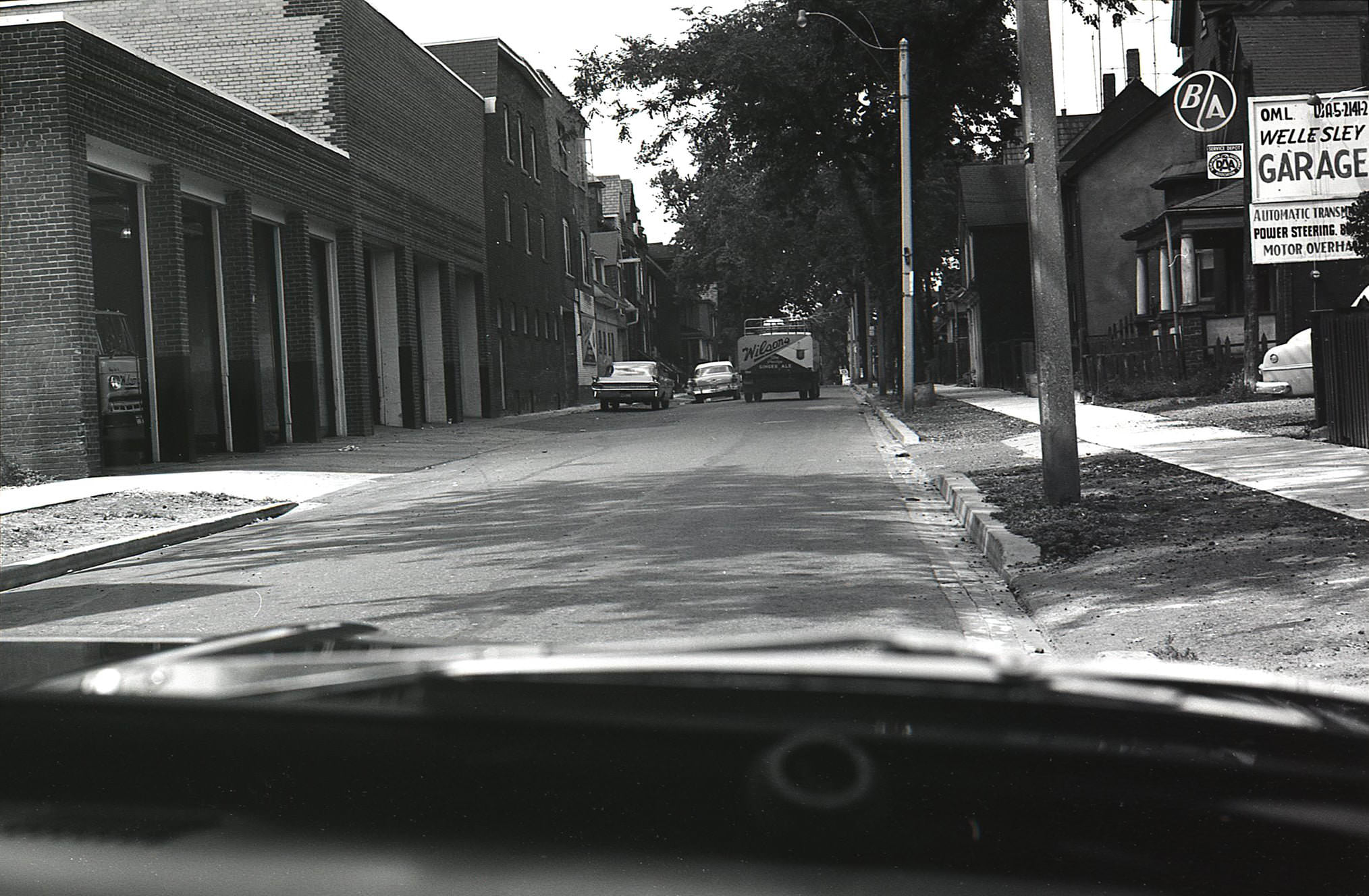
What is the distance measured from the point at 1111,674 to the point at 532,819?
0.47 meters

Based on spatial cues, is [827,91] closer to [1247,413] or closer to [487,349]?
[487,349]

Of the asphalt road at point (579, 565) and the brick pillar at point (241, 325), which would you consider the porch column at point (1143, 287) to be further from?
the brick pillar at point (241, 325)

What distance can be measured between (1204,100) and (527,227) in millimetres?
28731

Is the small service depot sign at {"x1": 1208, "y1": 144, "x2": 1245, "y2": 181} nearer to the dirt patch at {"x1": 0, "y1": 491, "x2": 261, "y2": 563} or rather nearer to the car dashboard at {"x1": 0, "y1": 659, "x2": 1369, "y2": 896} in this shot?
the dirt patch at {"x1": 0, "y1": 491, "x2": 261, "y2": 563}

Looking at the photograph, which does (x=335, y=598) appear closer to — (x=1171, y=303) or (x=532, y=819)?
(x=532, y=819)

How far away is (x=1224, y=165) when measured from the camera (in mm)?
A: 21484

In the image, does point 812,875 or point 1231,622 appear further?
point 1231,622

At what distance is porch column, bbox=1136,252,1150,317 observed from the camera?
35.6 meters

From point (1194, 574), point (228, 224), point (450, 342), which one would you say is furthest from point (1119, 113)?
point (1194, 574)

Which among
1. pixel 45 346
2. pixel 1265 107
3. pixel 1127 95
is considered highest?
pixel 1127 95

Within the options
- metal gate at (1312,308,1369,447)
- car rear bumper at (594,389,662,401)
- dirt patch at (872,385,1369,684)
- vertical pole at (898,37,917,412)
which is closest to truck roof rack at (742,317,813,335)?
car rear bumper at (594,389,662,401)

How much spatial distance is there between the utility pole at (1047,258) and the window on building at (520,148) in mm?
35477

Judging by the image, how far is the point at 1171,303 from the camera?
3306 cm

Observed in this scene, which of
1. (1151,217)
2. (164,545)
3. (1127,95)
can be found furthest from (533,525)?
(1127,95)
